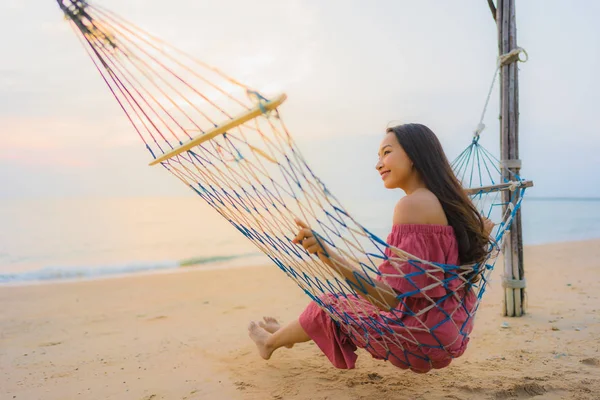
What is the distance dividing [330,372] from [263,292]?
261 centimetres

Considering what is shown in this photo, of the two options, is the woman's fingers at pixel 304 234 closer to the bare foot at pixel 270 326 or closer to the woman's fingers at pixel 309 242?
the woman's fingers at pixel 309 242

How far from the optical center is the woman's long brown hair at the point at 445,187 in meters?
1.75

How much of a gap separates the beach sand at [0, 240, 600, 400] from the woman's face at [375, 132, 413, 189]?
949mm

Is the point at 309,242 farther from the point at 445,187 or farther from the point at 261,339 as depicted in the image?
the point at 261,339

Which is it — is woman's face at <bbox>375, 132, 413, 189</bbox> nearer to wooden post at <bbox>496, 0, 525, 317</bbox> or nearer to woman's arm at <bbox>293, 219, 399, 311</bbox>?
woman's arm at <bbox>293, 219, 399, 311</bbox>

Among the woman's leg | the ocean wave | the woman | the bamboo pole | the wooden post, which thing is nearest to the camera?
the bamboo pole

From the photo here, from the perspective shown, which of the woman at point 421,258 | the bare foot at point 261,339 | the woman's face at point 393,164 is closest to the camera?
the woman at point 421,258

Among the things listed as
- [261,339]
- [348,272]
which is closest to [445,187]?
[348,272]

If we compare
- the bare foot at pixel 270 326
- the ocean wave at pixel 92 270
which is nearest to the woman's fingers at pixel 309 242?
the bare foot at pixel 270 326

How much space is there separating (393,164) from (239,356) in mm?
1497

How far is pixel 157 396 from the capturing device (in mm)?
2133

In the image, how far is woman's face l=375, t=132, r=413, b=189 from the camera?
181 centimetres

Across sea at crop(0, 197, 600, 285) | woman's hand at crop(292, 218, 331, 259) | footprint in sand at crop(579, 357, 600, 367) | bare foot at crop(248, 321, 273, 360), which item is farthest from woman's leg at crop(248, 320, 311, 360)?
sea at crop(0, 197, 600, 285)

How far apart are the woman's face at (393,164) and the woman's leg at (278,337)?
75 centimetres
